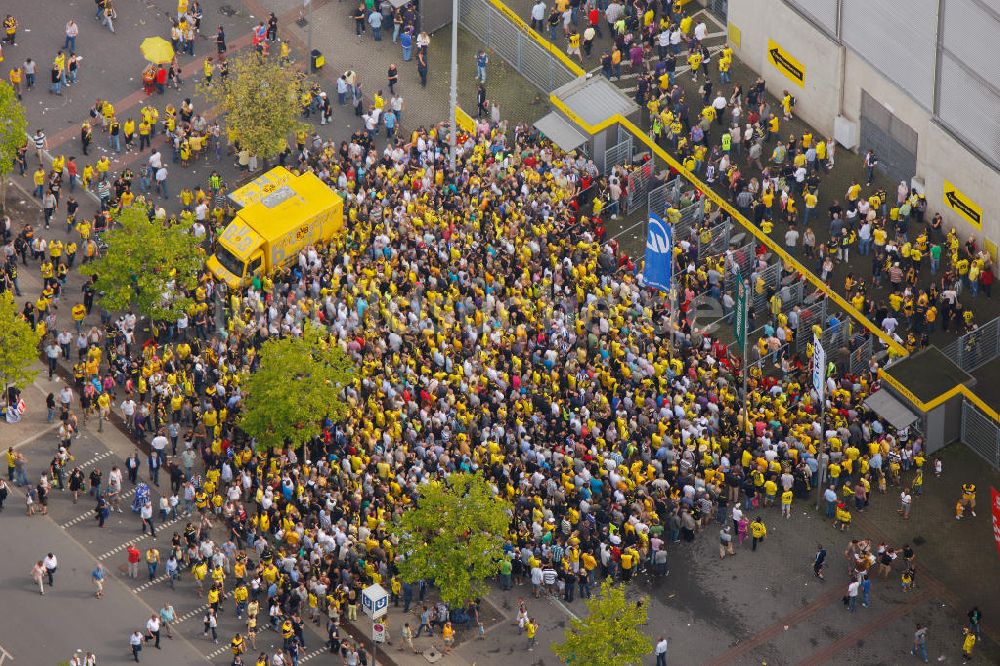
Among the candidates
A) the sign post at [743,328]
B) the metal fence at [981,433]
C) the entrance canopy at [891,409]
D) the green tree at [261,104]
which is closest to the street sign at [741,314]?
the sign post at [743,328]

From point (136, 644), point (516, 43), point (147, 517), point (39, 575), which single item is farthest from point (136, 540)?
point (516, 43)

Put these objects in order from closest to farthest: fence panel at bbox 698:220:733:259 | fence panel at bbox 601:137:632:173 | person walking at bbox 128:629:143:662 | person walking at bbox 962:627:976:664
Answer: person walking at bbox 128:629:143:662, person walking at bbox 962:627:976:664, fence panel at bbox 698:220:733:259, fence panel at bbox 601:137:632:173

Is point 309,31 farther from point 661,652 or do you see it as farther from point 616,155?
point 661,652

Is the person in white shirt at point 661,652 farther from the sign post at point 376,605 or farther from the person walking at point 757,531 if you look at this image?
the sign post at point 376,605

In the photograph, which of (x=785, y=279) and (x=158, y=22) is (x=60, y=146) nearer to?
(x=158, y=22)

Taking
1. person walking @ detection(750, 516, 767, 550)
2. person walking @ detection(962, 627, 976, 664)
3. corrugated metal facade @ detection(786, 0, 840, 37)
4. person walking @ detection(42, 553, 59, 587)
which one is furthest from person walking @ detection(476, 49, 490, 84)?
person walking @ detection(962, 627, 976, 664)

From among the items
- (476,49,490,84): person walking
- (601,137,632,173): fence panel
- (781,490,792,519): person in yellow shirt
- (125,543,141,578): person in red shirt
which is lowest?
(125,543,141,578): person in red shirt

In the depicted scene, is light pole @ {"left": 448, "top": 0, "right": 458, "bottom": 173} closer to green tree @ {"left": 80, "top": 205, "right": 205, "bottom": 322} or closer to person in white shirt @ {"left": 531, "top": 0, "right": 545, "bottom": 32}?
person in white shirt @ {"left": 531, "top": 0, "right": 545, "bottom": 32}
